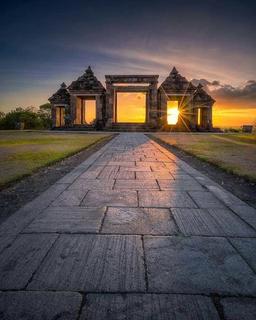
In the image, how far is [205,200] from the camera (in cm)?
399

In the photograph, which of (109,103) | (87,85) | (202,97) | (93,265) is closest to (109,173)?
(93,265)

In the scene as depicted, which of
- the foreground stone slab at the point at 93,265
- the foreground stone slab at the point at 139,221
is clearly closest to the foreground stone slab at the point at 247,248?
the foreground stone slab at the point at 139,221

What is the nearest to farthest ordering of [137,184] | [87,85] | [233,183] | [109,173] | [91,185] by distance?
[91,185] → [137,184] → [233,183] → [109,173] → [87,85]

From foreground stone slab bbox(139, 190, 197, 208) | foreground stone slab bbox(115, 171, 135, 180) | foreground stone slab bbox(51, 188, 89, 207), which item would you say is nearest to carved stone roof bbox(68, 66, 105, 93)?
foreground stone slab bbox(115, 171, 135, 180)

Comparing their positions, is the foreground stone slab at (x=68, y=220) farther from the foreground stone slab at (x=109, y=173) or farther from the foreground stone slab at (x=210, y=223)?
the foreground stone slab at (x=109, y=173)

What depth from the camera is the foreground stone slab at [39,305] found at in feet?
5.09

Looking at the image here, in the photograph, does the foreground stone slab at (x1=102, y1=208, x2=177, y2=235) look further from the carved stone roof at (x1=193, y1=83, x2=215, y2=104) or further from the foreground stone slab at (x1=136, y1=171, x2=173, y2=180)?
the carved stone roof at (x1=193, y1=83, x2=215, y2=104)

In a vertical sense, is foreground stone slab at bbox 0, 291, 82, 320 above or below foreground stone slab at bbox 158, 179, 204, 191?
below

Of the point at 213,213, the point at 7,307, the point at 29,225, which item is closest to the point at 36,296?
the point at 7,307

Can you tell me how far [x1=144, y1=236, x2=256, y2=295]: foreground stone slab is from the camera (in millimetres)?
1852

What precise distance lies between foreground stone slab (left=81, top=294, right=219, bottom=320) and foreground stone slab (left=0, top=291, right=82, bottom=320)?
3.4 inches

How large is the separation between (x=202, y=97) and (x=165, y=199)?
30.4m

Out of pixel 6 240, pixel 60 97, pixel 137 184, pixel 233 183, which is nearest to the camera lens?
pixel 6 240

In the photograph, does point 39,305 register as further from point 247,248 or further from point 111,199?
point 111,199
